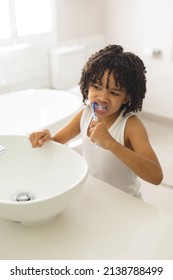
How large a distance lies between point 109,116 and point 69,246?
1.82ft

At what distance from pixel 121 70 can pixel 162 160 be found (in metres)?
1.81

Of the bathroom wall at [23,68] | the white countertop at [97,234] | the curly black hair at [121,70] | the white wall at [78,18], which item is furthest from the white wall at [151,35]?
the white countertop at [97,234]

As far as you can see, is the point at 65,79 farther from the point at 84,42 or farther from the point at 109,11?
the point at 109,11

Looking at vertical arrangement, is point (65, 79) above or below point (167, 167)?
above

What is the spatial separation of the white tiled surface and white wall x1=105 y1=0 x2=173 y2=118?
121 mm

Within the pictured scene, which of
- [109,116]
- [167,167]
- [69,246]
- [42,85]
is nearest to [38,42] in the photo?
[42,85]

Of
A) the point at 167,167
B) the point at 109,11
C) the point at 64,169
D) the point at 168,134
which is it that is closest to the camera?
the point at 64,169

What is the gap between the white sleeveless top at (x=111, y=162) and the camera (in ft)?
3.77

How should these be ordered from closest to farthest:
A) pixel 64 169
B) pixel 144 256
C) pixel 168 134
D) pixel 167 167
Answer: pixel 144 256
pixel 64 169
pixel 167 167
pixel 168 134

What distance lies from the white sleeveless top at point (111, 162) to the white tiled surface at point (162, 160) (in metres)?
1.02

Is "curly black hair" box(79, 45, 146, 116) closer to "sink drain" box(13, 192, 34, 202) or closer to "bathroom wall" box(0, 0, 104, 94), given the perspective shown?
"sink drain" box(13, 192, 34, 202)

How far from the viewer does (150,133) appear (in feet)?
10.6

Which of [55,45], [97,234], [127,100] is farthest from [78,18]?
[97,234]

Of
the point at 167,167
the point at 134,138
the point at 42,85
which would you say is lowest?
the point at 167,167
